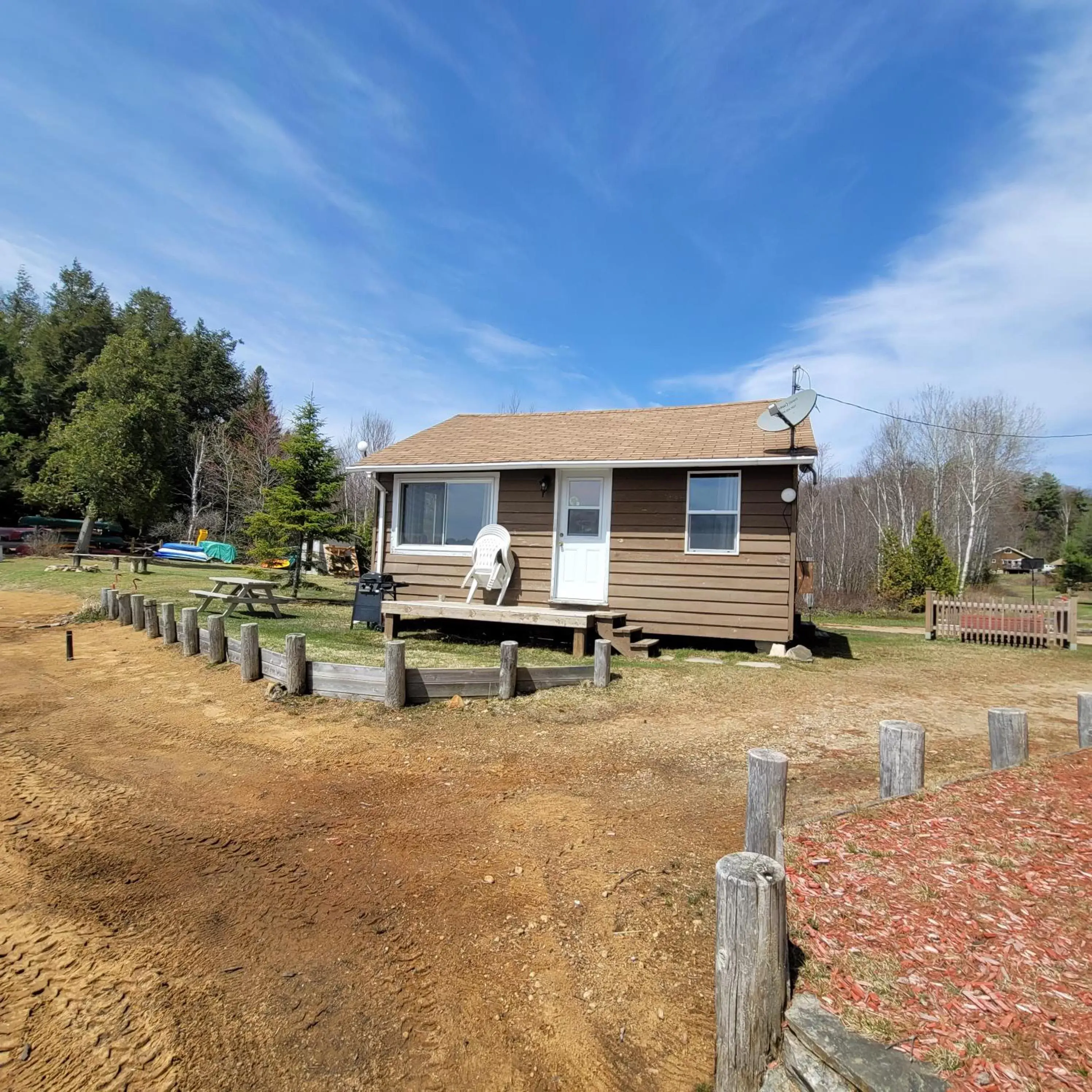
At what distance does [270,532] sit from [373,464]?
5874 mm

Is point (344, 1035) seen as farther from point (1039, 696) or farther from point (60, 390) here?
point (60, 390)

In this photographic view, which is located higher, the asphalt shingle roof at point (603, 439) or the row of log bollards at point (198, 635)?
the asphalt shingle roof at point (603, 439)

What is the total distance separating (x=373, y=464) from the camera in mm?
10875

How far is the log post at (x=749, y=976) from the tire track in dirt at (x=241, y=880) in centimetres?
89

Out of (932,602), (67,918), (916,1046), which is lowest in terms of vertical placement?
(67,918)

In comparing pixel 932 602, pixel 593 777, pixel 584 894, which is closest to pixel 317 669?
pixel 593 777

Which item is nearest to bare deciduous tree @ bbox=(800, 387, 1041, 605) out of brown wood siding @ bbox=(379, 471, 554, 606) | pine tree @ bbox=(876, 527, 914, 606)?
pine tree @ bbox=(876, 527, 914, 606)

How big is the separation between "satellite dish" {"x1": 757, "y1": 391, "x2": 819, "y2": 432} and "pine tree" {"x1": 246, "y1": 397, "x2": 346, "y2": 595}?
34.0 ft

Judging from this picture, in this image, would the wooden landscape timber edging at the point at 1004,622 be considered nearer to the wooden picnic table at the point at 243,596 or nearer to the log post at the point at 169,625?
the wooden picnic table at the point at 243,596

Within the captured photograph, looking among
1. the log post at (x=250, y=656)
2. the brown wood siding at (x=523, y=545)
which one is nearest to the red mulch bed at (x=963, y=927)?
the log post at (x=250, y=656)

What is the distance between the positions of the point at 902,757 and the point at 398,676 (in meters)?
4.07

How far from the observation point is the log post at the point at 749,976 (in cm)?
177

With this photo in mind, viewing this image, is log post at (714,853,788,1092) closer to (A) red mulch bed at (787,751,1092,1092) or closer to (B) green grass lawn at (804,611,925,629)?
(A) red mulch bed at (787,751,1092,1092)

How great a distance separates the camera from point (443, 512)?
10.8 meters
